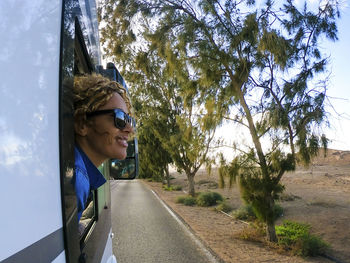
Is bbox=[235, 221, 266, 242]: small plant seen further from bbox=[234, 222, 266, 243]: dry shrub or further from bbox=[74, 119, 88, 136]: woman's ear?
bbox=[74, 119, 88, 136]: woman's ear

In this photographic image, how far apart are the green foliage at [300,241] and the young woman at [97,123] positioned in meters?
6.89

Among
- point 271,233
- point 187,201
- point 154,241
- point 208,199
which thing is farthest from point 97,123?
point 187,201

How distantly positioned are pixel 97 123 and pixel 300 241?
7.43 meters

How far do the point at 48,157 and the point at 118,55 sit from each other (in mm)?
9683

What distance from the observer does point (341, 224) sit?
11.2 meters

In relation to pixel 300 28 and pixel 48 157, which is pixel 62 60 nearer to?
pixel 48 157

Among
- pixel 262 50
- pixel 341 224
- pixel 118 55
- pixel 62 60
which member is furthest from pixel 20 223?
pixel 341 224

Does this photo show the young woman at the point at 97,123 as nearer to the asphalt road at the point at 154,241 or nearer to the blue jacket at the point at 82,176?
the blue jacket at the point at 82,176

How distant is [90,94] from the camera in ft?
5.27

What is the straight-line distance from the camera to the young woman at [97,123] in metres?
1.59

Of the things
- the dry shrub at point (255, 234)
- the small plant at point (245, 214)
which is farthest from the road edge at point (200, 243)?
the small plant at point (245, 214)

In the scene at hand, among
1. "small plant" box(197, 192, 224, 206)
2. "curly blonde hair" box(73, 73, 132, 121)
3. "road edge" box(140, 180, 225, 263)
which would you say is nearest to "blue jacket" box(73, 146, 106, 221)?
"curly blonde hair" box(73, 73, 132, 121)

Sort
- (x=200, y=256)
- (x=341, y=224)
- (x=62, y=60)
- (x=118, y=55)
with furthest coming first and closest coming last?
(x=341, y=224) → (x=118, y=55) → (x=200, y=256) → (x=62, y=60)

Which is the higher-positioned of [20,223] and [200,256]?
[20,223]
